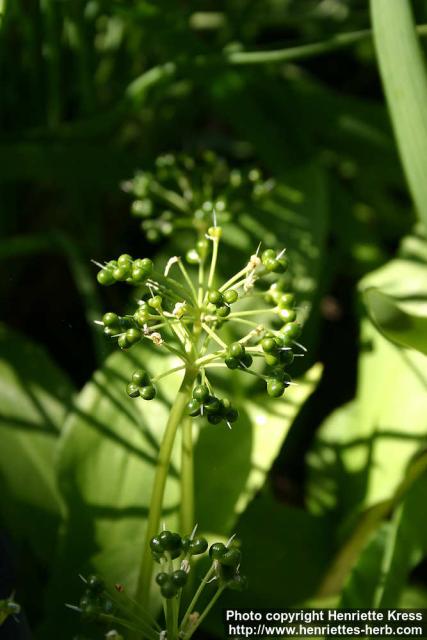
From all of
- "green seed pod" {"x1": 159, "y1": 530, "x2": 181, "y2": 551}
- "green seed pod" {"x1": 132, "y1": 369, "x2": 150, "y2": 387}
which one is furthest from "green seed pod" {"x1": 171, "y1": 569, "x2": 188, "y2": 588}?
"green seed pod" {"x1": 132, "y1": 369, "x2": 150, "y2": 387}

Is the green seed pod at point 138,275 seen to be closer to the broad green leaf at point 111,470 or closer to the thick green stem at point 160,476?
the thick green stem at point 160,476

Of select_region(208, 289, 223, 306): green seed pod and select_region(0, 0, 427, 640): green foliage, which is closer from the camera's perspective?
select_region(208, 289, 223, 306): green seed pod

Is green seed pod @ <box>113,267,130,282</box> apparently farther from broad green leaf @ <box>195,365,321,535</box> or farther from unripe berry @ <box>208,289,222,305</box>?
broad green leaf @ <box>195,365,321,535</box>

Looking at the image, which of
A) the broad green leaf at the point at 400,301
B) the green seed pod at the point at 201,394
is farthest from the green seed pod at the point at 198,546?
the broad green leaf at the point at 400,301

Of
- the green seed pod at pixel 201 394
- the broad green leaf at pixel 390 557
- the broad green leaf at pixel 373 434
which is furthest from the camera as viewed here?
the broad green leaf at pixel 373 434

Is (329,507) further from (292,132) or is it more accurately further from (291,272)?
(292,132)

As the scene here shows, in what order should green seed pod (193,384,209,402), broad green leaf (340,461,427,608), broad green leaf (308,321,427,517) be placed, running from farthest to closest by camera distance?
1. broad green leaf (308,321,427,517)
2. broad green leaf (340,461,427,608)
3. green seed pod (193,384,209,402)

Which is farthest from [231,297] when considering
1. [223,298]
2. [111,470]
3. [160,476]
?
[111,470]

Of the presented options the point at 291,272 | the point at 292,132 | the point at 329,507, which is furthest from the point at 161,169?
the point at 329,507
